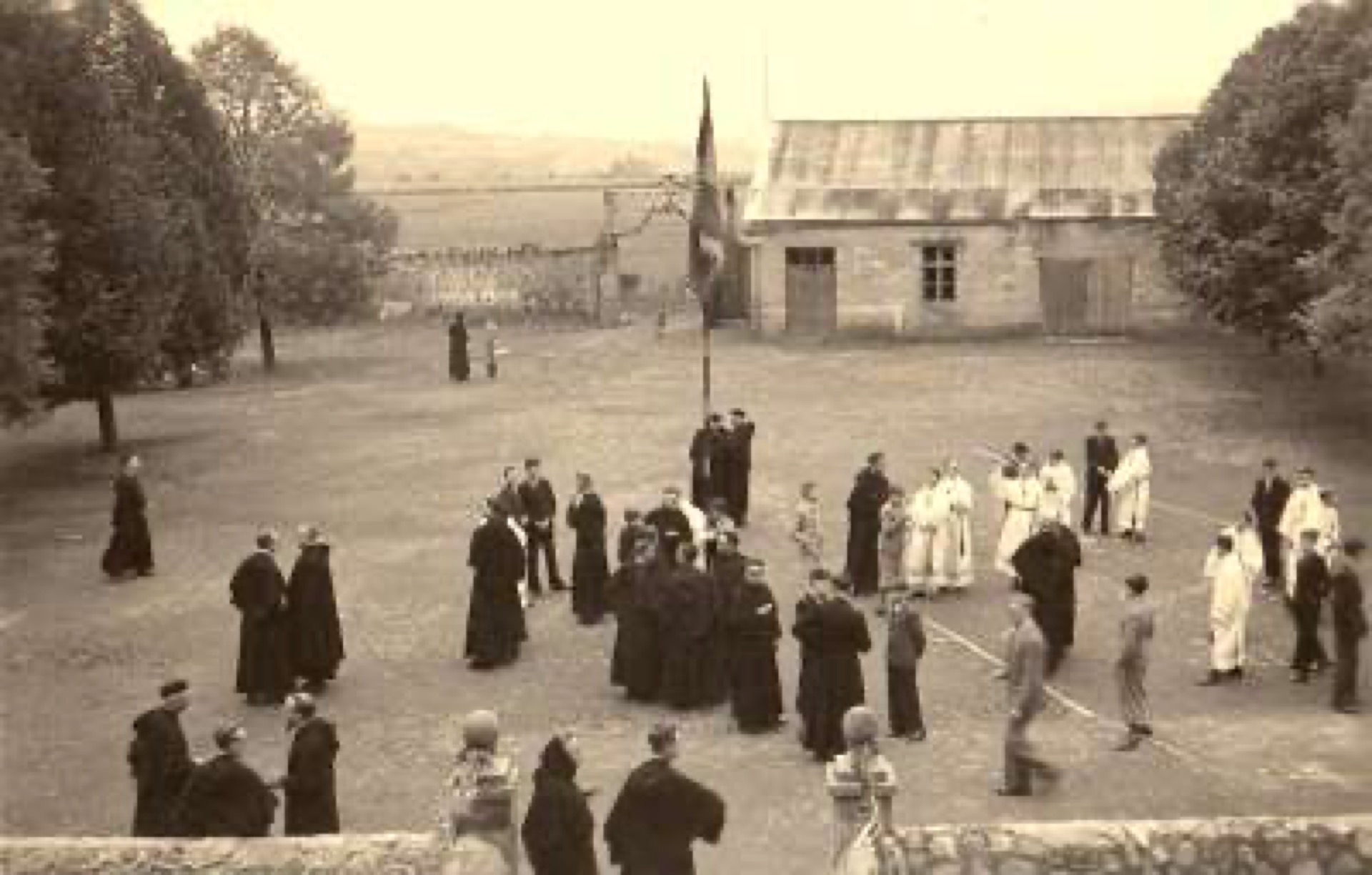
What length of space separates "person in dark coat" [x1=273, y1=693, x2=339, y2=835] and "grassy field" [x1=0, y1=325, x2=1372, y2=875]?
1.01m

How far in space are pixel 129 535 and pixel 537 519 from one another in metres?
5.40

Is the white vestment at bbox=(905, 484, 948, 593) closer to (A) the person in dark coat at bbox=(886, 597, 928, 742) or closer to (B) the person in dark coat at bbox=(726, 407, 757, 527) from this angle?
(B) the person in dark coat at bbox=(726, 407, 757, 527)

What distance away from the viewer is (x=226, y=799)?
11922 mm

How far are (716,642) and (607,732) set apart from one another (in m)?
1.41

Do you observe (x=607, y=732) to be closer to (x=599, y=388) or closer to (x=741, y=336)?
(x=599, y=388)

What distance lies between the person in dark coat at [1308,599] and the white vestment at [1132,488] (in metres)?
4.90

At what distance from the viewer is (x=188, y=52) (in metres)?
41.7

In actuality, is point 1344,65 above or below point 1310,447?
above

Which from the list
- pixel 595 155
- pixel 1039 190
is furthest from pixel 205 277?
pixel 595 155

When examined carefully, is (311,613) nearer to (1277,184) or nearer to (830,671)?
(830,671)

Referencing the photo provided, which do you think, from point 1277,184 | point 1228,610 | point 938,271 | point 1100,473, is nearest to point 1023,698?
point 1228,610

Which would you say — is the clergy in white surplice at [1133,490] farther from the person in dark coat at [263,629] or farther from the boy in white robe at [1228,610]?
the person in dark coat at [263,629]

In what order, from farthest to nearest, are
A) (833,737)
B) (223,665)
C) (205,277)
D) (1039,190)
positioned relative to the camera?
(1039,190) < (205,277) < (223,665) < (833,737)

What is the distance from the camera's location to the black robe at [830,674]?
1497 cm
